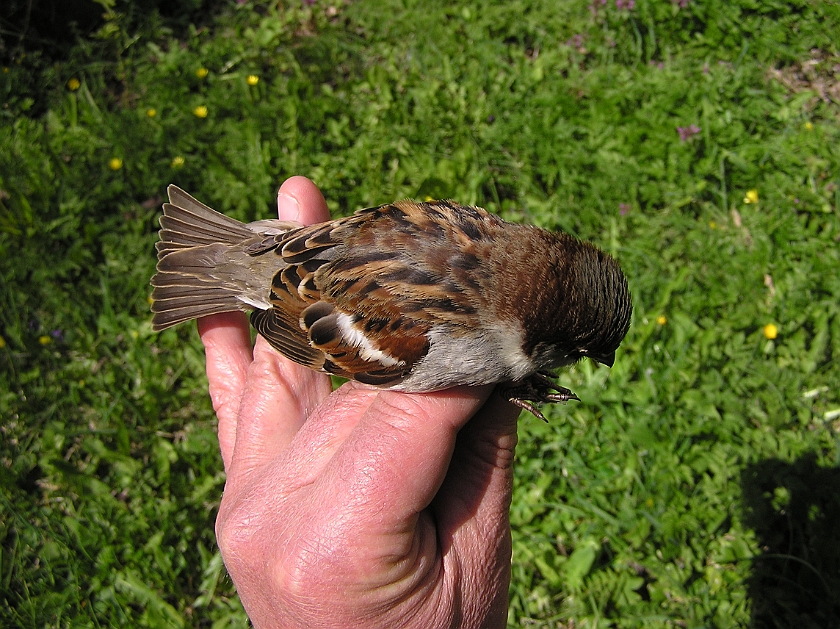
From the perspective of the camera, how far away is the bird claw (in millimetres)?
2543

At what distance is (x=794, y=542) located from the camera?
10.7 feet

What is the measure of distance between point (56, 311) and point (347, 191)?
1924 millimetres

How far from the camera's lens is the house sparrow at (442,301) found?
2.29 meters

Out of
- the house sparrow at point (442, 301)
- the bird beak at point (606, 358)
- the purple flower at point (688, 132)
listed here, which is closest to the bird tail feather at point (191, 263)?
the house sparrow at point (442, 301)

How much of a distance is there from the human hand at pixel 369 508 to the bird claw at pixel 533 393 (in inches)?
2.8

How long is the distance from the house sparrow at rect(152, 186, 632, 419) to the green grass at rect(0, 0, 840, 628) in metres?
1.09

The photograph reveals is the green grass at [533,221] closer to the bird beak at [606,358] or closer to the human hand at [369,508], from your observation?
the bird beak at [606,358]

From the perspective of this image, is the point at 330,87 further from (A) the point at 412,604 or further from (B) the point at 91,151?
(A) the point at 412,604

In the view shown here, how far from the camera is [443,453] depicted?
2.06 m

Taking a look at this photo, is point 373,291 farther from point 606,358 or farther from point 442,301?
point 606,358

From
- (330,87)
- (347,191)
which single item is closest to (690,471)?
(347,191)

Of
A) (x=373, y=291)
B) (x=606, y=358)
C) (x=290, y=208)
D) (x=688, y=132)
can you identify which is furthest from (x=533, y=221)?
(x=373, y=291)

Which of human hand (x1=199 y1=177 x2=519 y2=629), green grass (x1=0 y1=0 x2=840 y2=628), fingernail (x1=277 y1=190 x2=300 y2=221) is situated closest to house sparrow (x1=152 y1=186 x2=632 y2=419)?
human hand (x1=199 y1=177 x2=519 y2=629)

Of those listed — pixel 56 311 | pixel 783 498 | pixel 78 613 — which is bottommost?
pixel 783 498
